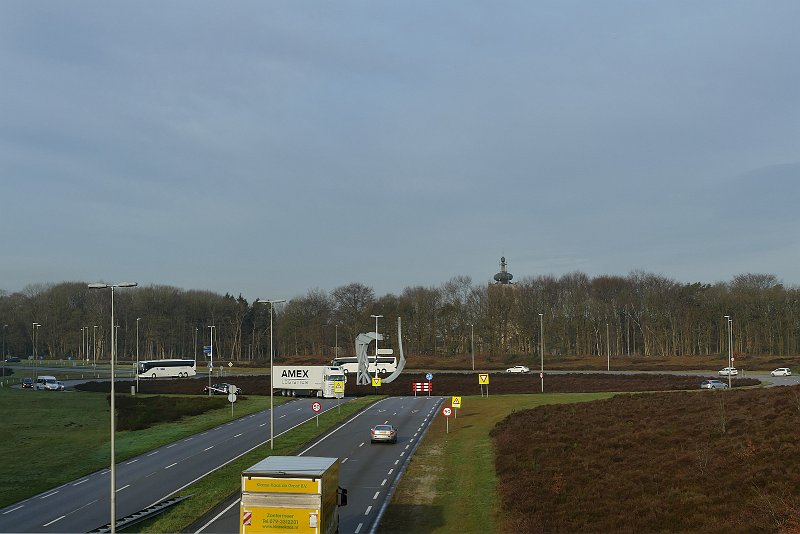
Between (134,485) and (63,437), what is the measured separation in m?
25.5

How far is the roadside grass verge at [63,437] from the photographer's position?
47156 mm

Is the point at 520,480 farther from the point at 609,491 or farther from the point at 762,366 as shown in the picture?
the point at 762,366

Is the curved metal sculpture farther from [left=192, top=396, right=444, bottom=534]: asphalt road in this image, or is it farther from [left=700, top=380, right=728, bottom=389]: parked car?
[left=700, top=380, right=728, bottom=389]: parked car

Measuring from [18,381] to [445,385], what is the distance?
76.9m

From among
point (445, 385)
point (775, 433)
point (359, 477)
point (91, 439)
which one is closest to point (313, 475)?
point (359, 477)

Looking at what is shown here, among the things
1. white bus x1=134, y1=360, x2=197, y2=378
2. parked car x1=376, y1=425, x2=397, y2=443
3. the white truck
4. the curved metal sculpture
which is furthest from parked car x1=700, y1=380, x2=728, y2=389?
white bus x1=134, y1=360, x2=197, y2=378

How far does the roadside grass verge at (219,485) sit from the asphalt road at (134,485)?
3.98ft

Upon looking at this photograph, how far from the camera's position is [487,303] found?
555 feet

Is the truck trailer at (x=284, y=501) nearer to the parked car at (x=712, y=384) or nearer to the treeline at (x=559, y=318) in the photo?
the parked car at (x=712, y=384)

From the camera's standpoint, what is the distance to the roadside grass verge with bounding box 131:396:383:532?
3219 centimetres

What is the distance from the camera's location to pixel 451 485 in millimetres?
40219

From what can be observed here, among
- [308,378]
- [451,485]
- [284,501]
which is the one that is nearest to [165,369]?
[308,378]

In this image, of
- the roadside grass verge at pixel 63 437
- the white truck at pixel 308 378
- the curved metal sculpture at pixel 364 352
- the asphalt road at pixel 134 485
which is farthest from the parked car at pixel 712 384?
the roadside grass verge at pixel 63 437

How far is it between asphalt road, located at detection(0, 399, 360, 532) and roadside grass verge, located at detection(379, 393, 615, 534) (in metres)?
12.8
